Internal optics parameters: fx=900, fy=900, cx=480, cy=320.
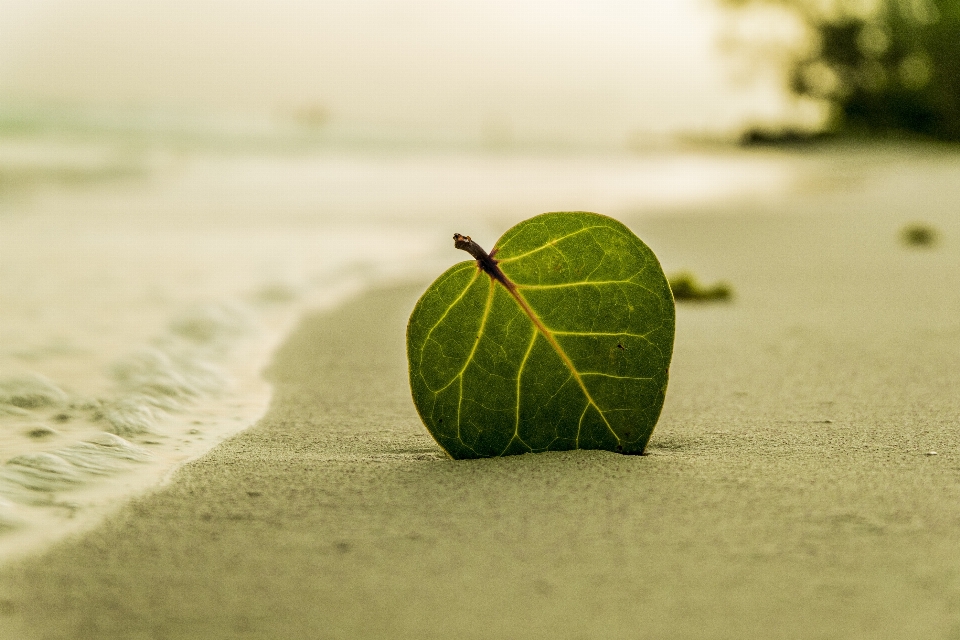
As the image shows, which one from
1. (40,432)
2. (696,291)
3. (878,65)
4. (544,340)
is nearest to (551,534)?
(544,340)

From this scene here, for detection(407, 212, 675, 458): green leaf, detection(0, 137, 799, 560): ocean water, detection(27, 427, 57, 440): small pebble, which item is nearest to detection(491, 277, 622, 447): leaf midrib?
detection(407, 212, 675, 458): green leaf

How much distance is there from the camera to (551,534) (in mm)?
935

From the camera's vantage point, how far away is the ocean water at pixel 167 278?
134cm

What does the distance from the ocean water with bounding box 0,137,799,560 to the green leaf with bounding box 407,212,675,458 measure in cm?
41

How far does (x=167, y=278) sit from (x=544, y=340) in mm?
2346

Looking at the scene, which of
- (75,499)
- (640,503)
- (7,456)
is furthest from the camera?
(7,456)

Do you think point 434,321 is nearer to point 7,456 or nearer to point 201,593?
point 201,593

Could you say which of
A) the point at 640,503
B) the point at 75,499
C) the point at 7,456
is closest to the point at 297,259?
the point at 7,456

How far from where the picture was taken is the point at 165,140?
1277 centimetres

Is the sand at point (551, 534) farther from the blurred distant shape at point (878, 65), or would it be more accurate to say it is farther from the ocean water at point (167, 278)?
the blurred distant shape at point (878, 65)

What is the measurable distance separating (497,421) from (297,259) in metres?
2.73

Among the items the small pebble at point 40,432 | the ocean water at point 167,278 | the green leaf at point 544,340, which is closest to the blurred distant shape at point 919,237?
the ocean water at point 167,278

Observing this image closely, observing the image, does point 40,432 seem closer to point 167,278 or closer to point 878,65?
point 167,278

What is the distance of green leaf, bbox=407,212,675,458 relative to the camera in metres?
1.17
